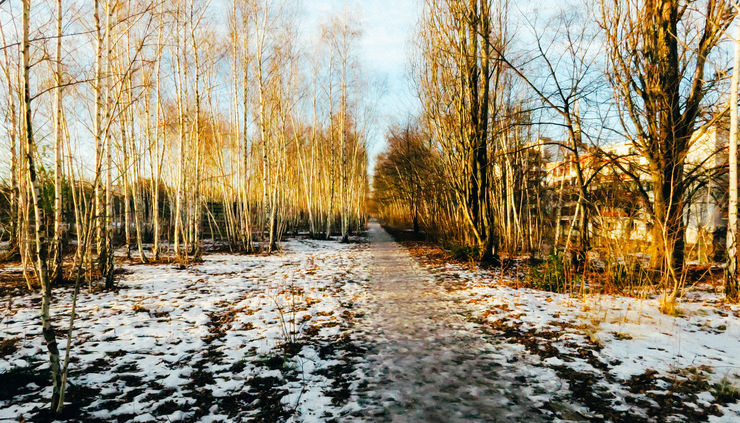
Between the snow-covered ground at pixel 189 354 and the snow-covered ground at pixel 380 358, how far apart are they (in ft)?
0.06

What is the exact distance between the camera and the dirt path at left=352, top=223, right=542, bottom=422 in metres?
2.89

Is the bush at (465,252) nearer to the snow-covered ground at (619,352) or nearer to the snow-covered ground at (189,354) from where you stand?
the snow-covered ground at (619,352)

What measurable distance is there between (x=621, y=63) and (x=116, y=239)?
19545 millimetres

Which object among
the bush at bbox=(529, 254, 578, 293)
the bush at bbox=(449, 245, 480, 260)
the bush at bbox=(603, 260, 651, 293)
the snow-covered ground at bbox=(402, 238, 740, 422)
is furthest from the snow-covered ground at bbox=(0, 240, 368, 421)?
the bush at bbox=(449, 245, 480, 260)

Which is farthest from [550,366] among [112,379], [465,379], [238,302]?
[238,302]

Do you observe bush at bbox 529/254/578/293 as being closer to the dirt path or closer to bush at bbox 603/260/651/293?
bush at bbox 603/260/651/293

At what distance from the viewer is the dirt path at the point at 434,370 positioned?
9.48ft

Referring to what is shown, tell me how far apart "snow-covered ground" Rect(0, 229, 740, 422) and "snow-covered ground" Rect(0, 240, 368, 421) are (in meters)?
0.02

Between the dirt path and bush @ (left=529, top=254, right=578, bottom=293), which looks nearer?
the dirt path

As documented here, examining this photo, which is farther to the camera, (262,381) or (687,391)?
(262,381)

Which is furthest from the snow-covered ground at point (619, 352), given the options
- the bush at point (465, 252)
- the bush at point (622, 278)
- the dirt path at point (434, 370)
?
the bush at point (465, 252)

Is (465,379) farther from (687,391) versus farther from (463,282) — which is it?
(463,282)

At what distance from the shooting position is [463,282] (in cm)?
822

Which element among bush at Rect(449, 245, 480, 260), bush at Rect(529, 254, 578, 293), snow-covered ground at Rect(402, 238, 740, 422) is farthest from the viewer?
bush at Rect(449, 245, 480, 260)
